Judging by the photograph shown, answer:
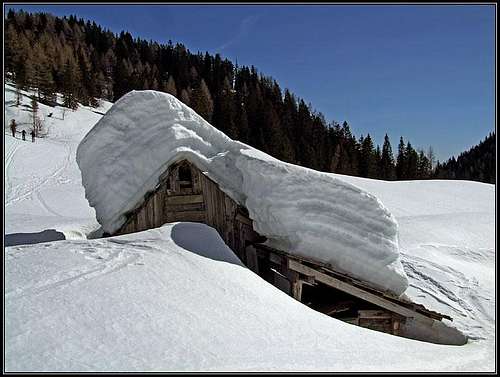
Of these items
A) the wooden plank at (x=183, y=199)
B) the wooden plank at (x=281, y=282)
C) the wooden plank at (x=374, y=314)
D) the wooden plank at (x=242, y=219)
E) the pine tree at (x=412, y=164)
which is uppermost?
the pine tree at (x=412, y=164)

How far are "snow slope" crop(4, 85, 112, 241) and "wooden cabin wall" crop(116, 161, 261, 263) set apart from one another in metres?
2.52

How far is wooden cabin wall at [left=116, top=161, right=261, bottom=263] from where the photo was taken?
9.41m

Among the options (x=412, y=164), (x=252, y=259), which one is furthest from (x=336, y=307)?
(x=412, y=164)

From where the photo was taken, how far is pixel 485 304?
12.3 metres

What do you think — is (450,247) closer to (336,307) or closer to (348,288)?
(336,307)

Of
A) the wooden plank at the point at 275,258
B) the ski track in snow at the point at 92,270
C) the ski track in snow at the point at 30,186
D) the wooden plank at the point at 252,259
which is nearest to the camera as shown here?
the ski track in snow at the point at 92,270

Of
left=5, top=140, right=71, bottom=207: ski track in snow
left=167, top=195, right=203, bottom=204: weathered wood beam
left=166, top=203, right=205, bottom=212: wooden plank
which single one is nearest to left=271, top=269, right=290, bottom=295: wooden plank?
left=166, top=203, right=205, bottom=212: wooden plank

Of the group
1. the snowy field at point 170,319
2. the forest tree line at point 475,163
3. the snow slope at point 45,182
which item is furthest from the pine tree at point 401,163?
the snowy field at point 170,319

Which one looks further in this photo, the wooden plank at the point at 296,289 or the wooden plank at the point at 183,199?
the wooden plank at the point at 183,199

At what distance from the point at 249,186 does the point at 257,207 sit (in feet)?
1.58

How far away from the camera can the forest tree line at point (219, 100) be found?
5519cm

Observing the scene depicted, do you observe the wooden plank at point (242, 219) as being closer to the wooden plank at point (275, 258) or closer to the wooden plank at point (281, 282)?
the wooden plank at point (275, 258)

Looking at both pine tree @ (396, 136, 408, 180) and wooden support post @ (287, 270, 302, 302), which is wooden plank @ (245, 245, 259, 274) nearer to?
wooden support post @ (287, 270, 302, 302)

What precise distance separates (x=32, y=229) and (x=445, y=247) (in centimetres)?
1507
